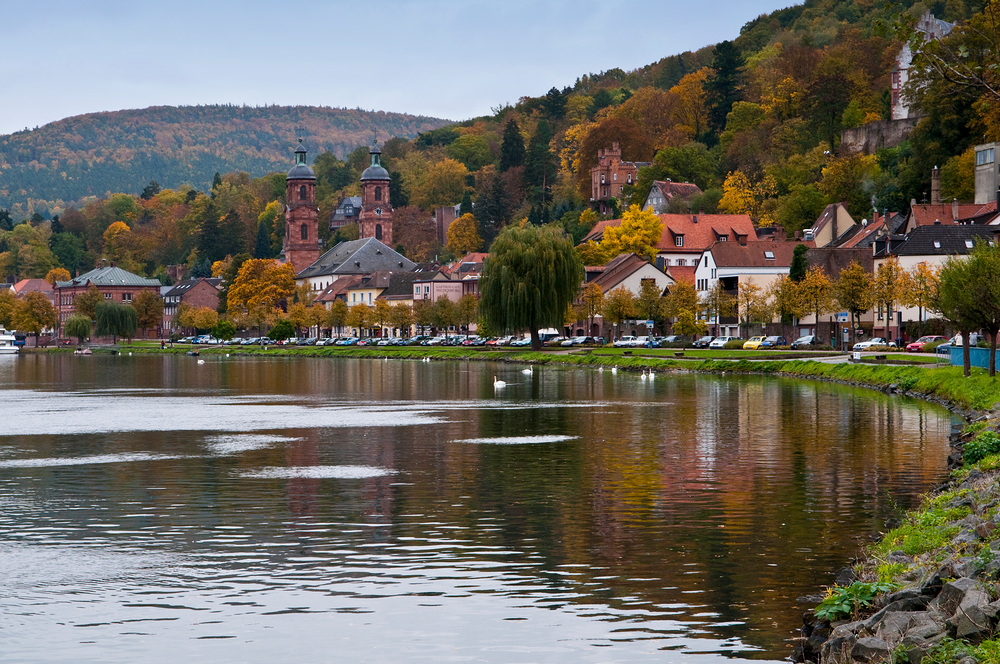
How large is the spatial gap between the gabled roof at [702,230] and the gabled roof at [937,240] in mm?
39628

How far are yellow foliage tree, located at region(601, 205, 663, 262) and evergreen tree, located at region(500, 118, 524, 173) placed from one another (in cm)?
6765

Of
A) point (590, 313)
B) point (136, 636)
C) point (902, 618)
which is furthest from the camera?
point (590, 313)

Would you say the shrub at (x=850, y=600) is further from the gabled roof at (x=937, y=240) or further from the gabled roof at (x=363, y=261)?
the gabled roof at (x=363, y=261)

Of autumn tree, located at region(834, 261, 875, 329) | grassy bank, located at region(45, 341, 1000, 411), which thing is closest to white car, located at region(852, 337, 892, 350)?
autumn tree, located at region(834, 261, 875, 329)

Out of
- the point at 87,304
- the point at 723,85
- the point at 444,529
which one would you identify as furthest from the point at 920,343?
the point at 87,304

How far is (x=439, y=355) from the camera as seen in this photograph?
118 m

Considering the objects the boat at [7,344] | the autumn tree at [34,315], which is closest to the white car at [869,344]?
the boat at [7,344]

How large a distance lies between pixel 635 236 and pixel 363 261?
233 feet

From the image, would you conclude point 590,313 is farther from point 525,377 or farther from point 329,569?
point 329,569

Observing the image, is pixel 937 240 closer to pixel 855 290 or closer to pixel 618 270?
pixel 855 290

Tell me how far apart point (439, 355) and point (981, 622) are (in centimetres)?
10599

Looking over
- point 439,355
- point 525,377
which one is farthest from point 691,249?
point 525,377

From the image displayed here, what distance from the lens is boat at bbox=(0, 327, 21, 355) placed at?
6793 inches

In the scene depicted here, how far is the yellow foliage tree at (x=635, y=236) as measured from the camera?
130 meters
